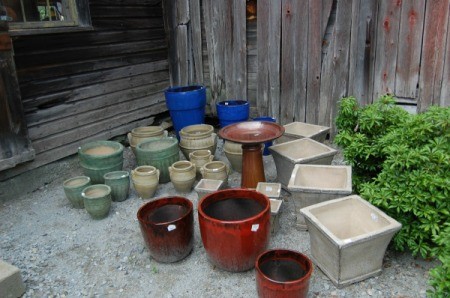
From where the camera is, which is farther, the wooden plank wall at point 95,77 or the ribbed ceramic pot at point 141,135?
the ribbed ceramic pot at point 141,135

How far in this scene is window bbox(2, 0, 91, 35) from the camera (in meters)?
4.00

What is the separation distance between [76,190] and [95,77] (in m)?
1.67

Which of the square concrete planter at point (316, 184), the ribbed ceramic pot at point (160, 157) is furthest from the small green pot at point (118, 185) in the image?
the square concrete planter at point (316, 184)

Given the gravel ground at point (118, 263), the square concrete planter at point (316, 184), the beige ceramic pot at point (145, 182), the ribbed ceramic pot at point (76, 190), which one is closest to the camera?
the gravel ground at point (118, 263)

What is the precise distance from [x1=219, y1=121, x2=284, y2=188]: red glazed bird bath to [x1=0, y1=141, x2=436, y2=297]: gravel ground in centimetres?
43

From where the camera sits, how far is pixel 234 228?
8.63ft

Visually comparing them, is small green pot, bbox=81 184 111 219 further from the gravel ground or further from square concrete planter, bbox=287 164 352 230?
square concrete planter, bbox=287 164 352 230

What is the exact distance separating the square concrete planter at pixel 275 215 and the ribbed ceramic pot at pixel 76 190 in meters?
1.90

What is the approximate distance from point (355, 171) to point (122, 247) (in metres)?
2.21

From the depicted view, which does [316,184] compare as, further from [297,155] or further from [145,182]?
[145,182]

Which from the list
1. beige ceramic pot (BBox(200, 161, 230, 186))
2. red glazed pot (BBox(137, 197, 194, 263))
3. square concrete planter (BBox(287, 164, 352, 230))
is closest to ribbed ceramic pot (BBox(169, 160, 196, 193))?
beige ceramic pot (BBox(200, 161, 230, 186))

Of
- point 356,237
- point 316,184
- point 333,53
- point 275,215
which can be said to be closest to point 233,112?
point 333,53

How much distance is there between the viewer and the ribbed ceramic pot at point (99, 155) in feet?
13.5

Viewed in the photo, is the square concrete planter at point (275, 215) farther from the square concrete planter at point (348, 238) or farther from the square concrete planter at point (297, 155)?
the square concrete planter at point (297, 155)
